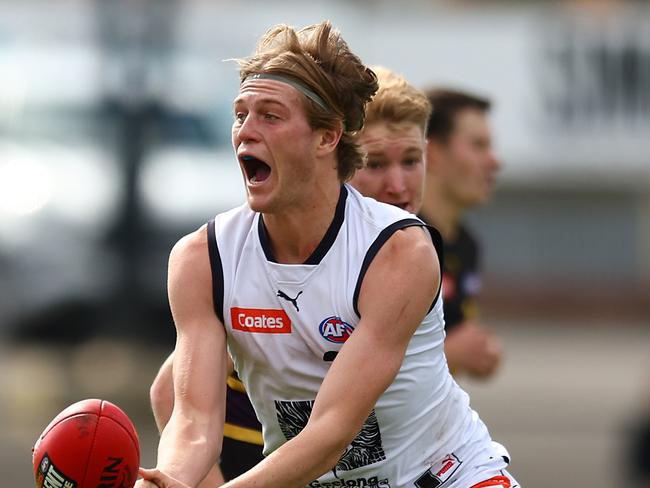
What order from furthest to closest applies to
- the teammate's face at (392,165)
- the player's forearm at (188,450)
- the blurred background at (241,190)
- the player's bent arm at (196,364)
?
the blurred background at (241,190) < the teammate's face at (392,165) < the player's bent arm at (196,364) < the player's forearm at (188,450)

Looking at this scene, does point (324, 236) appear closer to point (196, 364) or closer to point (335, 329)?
point (335, 329)

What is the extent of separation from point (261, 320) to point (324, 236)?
0.36 m

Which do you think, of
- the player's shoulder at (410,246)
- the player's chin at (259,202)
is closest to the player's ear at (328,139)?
the player's chin at (259,202)

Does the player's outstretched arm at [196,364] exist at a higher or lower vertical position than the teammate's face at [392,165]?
lower

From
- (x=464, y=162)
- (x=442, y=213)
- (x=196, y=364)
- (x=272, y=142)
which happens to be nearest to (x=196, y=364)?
(x=196, y=364)

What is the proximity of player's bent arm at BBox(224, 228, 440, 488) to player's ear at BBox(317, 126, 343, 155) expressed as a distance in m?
0.38

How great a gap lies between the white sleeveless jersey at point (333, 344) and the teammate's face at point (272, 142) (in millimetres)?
250

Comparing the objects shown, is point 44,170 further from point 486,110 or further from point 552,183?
point 486,110

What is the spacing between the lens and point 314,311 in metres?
5.00

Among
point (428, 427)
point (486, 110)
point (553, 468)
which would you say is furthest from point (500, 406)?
point (428, 427)

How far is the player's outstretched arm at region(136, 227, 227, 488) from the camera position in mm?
4914

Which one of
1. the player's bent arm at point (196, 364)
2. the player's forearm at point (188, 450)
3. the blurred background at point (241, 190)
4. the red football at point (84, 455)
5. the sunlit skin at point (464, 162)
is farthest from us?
the blurred background at point (241, 190)

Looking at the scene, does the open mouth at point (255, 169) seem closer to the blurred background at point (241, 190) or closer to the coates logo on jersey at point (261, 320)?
the coates logo on jersey at point (261, 320)

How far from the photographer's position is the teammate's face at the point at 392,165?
6.04m
